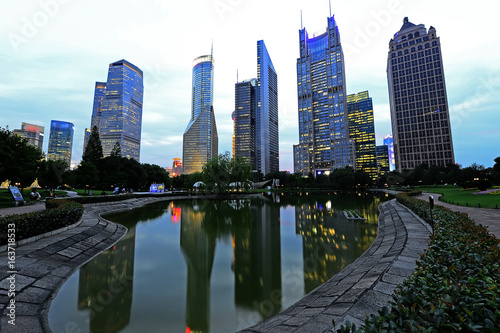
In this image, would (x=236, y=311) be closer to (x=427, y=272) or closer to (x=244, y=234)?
(x=427, y=272)

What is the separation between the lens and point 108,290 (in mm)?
6641

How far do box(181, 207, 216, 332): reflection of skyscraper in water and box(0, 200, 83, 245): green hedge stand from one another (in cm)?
622

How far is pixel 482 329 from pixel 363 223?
16.7 meters

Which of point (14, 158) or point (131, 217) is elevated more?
point (14, 158)

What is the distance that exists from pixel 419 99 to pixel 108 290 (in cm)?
→ 15261

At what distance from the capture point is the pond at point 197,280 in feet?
17.1

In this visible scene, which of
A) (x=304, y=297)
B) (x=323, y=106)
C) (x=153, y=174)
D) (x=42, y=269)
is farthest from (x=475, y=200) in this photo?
(x=323, y=106)

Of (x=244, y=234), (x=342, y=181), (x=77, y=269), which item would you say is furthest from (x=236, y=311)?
(x=342, y=181)

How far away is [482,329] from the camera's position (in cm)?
190

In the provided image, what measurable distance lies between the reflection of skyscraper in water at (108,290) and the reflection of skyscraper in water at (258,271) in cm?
307

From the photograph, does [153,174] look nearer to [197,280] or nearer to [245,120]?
[197,280]

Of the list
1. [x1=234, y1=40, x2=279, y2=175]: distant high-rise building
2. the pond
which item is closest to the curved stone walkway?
the pond

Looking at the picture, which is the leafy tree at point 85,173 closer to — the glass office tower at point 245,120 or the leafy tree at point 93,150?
the leafy tree at point 93,150

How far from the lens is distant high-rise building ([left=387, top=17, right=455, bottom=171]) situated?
112m
